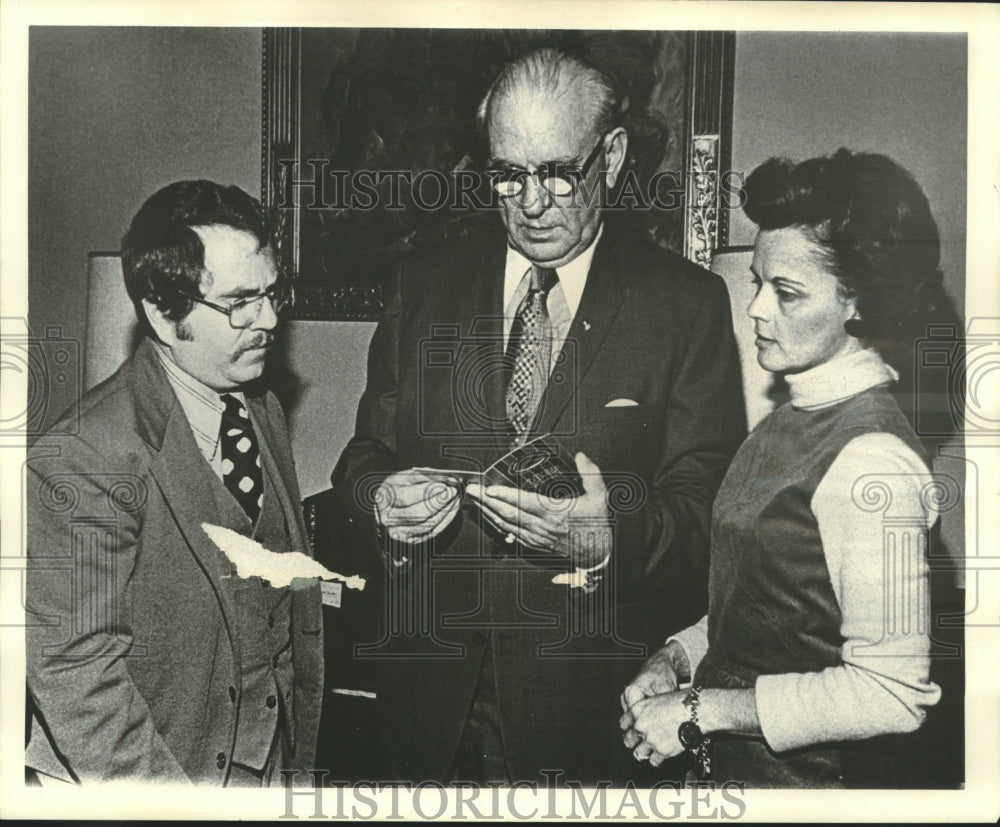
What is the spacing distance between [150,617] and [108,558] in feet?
0.76

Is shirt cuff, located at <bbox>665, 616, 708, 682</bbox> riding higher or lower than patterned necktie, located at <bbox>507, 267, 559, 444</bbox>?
lower

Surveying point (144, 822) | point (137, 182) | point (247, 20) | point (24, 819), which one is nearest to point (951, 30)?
point (247, 20)

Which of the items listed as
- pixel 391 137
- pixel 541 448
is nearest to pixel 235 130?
pixel 391 137

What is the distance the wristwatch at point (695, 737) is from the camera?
320 centimetres

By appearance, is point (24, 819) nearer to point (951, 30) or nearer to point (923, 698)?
point (923, 698)

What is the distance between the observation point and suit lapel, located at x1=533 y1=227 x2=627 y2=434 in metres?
3.17

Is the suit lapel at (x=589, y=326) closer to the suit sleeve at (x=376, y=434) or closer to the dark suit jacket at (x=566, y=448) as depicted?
the dark suit jacket at (x=566, y=448)

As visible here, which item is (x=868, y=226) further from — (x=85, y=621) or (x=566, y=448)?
(x=85, y=621)

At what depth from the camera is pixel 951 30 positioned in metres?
3.26

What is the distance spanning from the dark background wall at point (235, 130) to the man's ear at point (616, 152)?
1.21ft

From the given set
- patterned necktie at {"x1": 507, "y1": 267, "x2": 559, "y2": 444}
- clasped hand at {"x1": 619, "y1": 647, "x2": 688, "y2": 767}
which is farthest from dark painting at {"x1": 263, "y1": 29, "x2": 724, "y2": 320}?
clasped hand at {"x1": 619, "y1": 647, "x2": 688, "y2": 767}

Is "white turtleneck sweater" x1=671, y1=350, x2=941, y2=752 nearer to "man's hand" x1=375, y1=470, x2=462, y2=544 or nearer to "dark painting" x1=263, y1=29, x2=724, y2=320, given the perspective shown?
"dark painting" x1=263, y1=29, x2=724, y2=320

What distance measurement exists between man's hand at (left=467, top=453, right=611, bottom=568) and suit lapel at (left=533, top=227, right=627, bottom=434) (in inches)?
9.0

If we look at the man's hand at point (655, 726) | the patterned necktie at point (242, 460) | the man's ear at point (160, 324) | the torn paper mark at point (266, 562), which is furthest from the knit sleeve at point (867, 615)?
the man's ear at point (160, 324)
